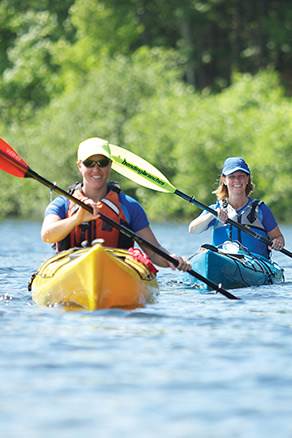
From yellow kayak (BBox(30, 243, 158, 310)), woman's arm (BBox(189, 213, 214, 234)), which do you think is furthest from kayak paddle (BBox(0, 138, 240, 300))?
woman's arm (BBox(189, 213, 214, 234))

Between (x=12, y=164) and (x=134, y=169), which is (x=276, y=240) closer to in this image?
(x=134, y=169)

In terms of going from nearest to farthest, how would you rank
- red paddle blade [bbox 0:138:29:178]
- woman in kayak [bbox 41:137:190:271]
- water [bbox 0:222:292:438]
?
water [bbox 0:222:292:438], woman in kayak [bbox 41:137:190:271], red paddle blade [bbox 0:138:29:178]

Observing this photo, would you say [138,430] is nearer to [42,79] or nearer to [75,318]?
[75,318]

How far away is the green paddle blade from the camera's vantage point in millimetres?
11977

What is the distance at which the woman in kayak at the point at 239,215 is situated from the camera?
1190cm

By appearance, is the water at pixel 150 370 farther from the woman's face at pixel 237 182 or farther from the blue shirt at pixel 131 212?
the woman's face at pixel 237 182

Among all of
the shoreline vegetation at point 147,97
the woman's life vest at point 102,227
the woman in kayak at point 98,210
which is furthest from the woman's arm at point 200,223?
the shoreline vegetation at point 147,97

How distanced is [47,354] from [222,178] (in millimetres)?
5027

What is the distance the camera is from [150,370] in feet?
23.0

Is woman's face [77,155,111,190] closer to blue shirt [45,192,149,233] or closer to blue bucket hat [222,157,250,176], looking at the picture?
blue shirt [45,192,149,233]

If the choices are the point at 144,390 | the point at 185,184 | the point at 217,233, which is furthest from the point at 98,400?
the point at 185,184

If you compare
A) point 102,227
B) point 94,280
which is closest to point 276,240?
point 102,227

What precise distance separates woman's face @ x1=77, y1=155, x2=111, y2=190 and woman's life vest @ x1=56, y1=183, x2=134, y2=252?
0.37 feet

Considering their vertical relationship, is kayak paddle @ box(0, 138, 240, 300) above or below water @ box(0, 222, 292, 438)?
above
